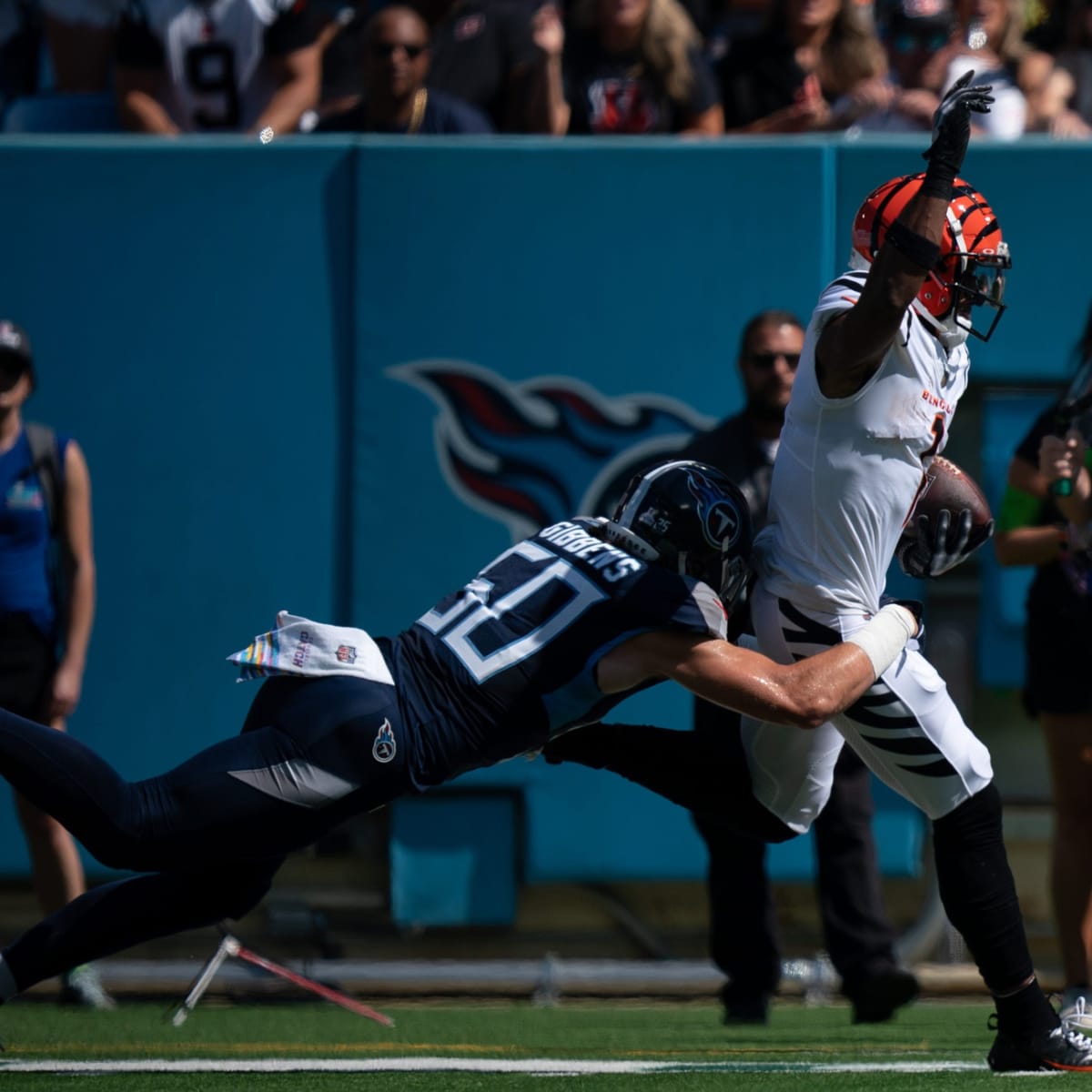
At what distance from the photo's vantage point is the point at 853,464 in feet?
12.2

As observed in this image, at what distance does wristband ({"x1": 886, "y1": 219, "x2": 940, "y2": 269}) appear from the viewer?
3.38 m

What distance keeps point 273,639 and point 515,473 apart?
2872mm

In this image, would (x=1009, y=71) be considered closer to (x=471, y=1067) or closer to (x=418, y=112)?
(x=418, y=112)

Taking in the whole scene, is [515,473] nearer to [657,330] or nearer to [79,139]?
[657,330]

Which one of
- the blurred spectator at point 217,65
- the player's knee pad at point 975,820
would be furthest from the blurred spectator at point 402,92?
the player's knee pad at point 975,820

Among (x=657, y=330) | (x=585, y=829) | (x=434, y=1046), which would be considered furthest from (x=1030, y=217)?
(x=434, y=1046)

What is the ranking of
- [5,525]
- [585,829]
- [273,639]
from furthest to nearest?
[585,829], [5,525], [273,639]

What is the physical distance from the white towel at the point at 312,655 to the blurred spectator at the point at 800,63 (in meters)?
3.97

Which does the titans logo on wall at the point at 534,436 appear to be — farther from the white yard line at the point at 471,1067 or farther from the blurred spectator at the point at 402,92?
the white yard line at the point at 471,1067

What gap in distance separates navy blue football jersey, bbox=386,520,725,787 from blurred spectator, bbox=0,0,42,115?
4880mm

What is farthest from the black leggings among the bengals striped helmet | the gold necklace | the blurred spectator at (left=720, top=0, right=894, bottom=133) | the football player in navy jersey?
the blurred spectator at (left=720, top=0, right=894, bottom=133)

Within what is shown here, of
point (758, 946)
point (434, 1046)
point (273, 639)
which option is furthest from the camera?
point (758, 946)

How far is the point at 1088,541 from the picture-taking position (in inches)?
210

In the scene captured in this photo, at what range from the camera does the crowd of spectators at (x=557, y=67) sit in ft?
22.4
